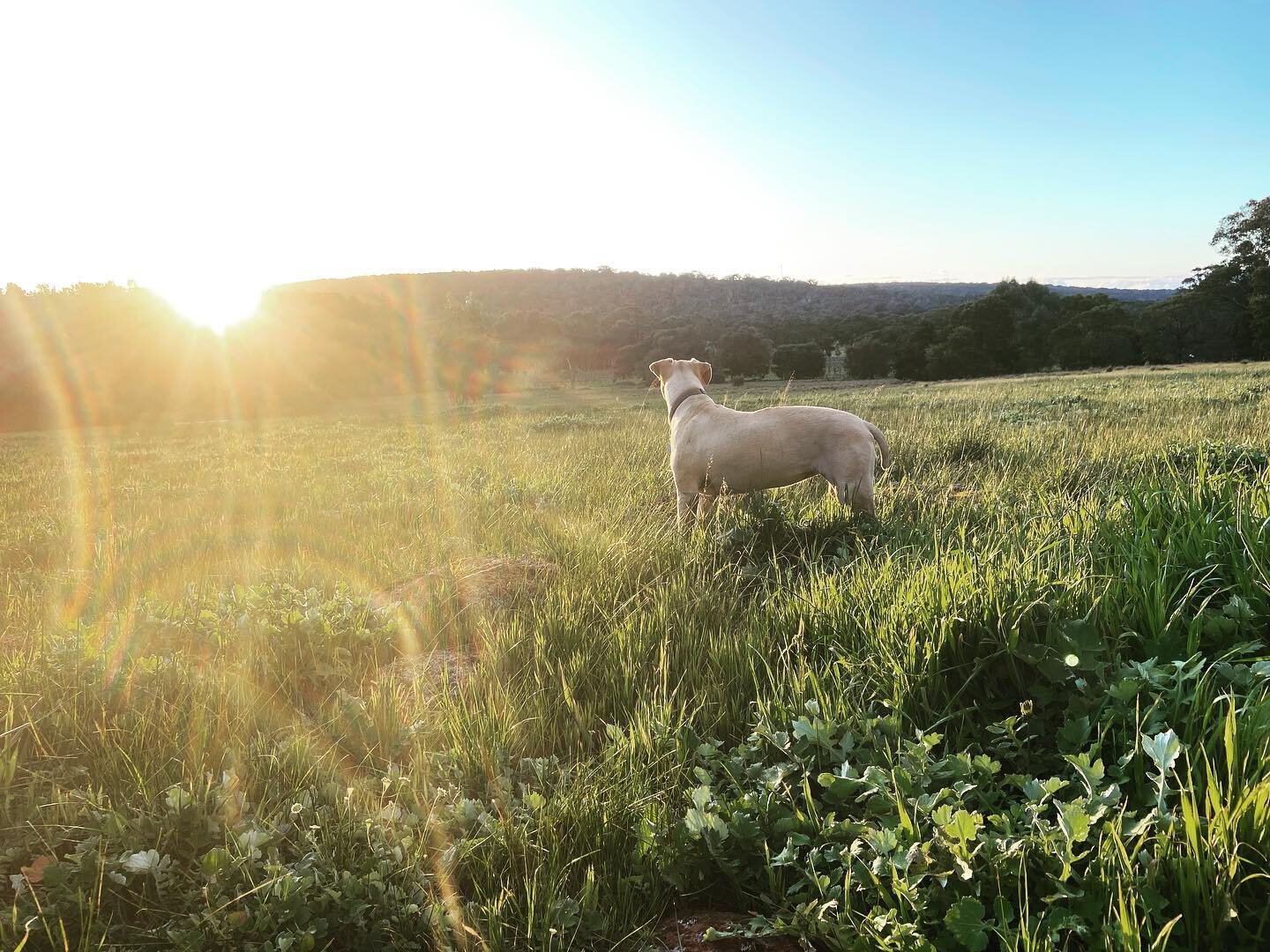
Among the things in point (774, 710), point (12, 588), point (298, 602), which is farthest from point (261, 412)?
point (774, 710)

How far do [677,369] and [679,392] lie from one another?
0.34m

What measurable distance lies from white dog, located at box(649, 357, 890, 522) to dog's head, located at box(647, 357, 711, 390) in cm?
93

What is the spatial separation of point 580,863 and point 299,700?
1816mm

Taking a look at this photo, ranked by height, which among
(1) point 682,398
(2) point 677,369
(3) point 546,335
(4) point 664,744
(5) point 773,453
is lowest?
(4) point 664,744

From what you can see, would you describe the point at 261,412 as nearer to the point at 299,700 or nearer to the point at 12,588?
the point at 12,588

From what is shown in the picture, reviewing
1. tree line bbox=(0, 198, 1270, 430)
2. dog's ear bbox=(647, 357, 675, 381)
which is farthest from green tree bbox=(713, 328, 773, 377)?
dog's ear bbox=(647, 357, 675, 381)

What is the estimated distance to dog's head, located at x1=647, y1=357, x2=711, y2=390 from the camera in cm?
654

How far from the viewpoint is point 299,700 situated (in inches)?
119

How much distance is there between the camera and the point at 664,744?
91.0 inches

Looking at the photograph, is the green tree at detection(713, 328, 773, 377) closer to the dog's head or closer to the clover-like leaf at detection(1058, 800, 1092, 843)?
the dog's head

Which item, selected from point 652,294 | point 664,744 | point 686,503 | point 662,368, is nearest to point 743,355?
point 652,294

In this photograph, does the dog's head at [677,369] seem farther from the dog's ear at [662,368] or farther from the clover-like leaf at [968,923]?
the clover-like leaf at [968,923]

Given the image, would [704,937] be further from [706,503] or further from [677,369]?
[677,369]

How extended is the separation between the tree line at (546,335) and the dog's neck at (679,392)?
1193 inches
